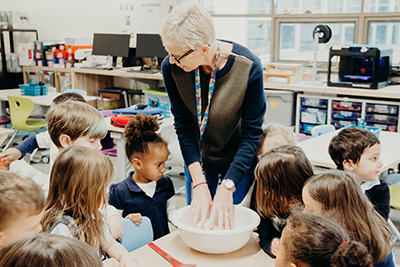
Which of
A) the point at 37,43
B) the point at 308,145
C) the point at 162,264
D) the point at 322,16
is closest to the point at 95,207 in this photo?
the point at 162,264

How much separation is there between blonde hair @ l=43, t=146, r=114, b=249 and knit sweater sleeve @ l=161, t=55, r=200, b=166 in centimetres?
38

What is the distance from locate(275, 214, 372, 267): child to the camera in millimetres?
829

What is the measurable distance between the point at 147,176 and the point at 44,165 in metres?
2.87

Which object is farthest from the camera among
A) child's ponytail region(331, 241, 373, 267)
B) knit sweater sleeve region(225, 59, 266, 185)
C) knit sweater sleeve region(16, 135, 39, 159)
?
knit sweater sleeve region(16, 135, 39, 159)

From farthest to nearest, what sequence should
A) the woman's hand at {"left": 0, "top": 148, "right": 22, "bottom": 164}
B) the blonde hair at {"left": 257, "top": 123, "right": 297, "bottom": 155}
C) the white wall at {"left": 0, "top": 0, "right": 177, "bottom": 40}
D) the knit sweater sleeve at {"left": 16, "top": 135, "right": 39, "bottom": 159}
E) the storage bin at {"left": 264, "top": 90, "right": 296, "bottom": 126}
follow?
the white wall at {"left": 0, "top": 0, "right": 177, "bottom": 40}
the storage bin at {"left": 264, "top": 90, "right": 296, "bottom": 126}
the knit sweater sleeve at {"left": 16, "top": 135, "right": 39, "bottom": 159}
the woman's hand at {"left": 0, "top": 148, "right": 22, "bottom": 164}
the blonde hair at {"left": 257, "top": 123, "right": 297, "bottom": 155}

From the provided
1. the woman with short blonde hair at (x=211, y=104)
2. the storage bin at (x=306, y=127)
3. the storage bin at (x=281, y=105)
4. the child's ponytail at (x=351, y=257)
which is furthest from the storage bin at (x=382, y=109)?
the child's ponytail at (x=351, y=257)

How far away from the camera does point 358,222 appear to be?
1.13 meters

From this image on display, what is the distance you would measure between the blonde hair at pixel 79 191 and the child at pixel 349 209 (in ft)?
2.16

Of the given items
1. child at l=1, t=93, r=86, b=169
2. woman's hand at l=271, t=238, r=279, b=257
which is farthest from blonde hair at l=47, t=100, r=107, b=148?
woman's hand at l=271, t=238, r=279, b=257

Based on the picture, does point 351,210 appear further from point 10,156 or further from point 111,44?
point 111,44

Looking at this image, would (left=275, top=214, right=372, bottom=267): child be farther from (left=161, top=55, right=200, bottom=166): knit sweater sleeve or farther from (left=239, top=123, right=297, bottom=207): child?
(left=239, top=123, right=297, bottom=207): child

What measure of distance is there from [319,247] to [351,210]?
322 millimetres

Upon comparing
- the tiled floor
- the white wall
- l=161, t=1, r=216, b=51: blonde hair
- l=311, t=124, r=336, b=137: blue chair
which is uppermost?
the white wall

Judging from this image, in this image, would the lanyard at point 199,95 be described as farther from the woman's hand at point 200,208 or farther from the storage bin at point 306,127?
the storage bin at point 306,127
